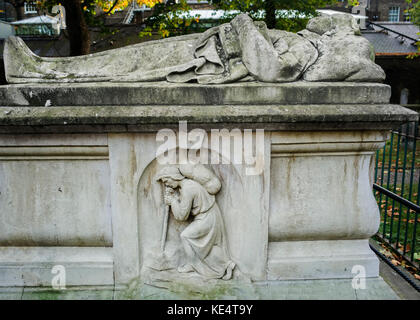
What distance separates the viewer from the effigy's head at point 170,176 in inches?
109

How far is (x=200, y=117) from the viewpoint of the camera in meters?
2.57

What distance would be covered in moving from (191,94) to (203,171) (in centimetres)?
60

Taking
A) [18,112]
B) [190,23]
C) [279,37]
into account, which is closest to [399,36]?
[190,23]

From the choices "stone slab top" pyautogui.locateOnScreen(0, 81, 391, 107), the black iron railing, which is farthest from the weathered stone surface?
the black iron railing

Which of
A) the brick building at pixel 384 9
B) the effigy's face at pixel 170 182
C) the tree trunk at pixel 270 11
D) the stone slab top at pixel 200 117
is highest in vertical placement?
the brick building at pixel 384 9

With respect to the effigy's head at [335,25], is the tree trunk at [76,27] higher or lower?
higher

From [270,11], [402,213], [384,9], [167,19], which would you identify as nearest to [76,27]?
[167,19]

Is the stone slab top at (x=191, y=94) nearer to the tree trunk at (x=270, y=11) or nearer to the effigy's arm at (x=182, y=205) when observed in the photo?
the effigy's arm at (x=182, y=205)

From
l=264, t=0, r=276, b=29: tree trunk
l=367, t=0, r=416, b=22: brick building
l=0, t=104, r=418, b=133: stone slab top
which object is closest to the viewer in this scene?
l=0, t=104, r=418, b=133: stone slab top

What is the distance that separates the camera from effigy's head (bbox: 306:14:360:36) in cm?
306

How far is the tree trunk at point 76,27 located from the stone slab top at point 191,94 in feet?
17.4

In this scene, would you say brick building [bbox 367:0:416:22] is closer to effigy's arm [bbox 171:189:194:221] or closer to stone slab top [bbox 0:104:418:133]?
stone slab top [bbox 0:104:418:133]

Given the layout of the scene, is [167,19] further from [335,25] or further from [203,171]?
[203,171]

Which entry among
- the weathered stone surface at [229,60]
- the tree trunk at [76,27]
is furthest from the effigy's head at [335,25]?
the tree trunk at [76,27]
